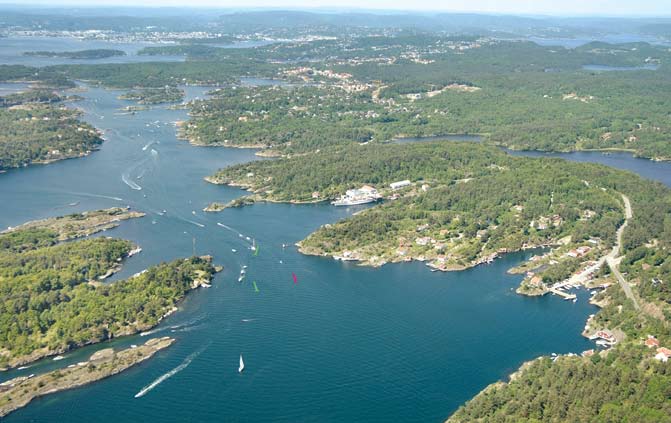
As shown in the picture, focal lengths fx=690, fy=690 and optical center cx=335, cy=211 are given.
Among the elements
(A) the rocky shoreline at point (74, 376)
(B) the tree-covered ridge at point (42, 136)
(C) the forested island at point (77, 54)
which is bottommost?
(A) the rocky shoreline at point (74, 376)

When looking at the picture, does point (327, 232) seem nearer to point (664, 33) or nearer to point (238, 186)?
point (238, 186)

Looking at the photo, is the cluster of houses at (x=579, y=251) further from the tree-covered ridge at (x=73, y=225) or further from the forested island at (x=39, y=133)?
the forested island at (x=39, y=133)

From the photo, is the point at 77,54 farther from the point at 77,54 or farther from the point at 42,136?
the point at 42,136

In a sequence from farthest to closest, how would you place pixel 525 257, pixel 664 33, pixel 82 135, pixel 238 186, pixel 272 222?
pixel 664 33, pixel 82 135, pixel 238 186, pixel 272 222, pixel 525 257

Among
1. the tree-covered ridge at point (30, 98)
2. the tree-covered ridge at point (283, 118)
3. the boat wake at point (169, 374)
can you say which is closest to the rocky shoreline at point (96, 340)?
the boat wake at point (169, 374)

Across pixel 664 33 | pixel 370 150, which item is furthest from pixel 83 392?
pixel 664 33

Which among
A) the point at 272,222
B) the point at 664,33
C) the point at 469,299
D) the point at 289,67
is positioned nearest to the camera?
the point at 469,299
